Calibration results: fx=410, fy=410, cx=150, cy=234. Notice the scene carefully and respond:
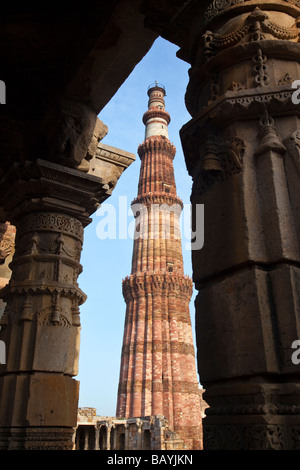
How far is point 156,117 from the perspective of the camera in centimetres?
3030

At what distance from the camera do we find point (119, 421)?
19906mm

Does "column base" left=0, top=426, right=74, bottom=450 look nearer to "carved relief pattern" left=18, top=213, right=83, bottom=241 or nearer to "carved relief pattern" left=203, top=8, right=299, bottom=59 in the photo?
"carved relief pattern" left=18, top=213, right=83, bottom=241

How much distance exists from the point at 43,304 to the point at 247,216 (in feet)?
8.26

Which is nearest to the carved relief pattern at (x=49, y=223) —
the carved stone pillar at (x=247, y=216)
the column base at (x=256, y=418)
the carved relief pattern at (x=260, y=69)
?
the carved stone pillar at (x=247, y=216)

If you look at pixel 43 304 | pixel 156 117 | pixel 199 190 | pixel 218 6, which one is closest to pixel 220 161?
pixel 199 190

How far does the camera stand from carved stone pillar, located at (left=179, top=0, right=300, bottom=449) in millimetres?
1370

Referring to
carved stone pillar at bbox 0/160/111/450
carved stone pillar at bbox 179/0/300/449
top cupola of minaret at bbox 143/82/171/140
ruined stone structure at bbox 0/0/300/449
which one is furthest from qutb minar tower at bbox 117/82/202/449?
carved stone pillar at bbox 179/0/300/449

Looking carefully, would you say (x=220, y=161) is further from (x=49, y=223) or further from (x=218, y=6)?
(x=49, y=223)

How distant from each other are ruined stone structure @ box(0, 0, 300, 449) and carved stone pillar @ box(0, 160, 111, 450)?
1 centimetres

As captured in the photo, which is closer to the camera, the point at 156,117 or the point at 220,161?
the point at 220,161

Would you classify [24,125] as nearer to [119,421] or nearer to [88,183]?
[88,183]

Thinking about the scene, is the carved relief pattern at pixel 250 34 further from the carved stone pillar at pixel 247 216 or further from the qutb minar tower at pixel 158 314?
the qutb minar tower at pixel 158 314

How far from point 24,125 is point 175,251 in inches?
870

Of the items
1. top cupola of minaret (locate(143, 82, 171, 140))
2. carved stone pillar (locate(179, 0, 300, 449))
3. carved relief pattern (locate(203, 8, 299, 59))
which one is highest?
top cupola of minaret (locate(143, 82, 171, 140))
